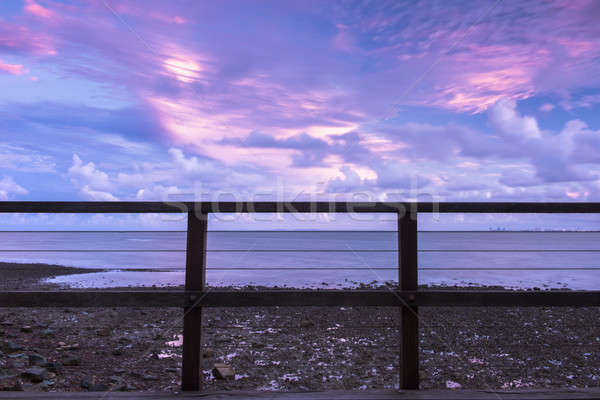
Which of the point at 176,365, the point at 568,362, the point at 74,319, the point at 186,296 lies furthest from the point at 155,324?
the point at 568,362

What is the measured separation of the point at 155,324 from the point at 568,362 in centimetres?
678

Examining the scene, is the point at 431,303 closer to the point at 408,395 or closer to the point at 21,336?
the point at 408,395

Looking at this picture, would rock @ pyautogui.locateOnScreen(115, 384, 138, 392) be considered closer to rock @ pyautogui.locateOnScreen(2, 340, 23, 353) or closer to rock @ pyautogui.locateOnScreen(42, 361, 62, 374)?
rock @ pyautogui.locateOnScreen(42, 361, 62, 374)

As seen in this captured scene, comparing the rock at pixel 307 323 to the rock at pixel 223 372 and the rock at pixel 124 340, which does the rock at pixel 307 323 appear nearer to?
the rock at pixel 223 372

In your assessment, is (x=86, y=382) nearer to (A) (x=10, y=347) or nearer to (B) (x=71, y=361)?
(B) (x=71, y=361)

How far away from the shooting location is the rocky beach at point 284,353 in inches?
170

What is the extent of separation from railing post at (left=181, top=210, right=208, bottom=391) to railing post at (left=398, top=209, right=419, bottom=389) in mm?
1342

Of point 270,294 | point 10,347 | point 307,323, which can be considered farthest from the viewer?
point 307,323

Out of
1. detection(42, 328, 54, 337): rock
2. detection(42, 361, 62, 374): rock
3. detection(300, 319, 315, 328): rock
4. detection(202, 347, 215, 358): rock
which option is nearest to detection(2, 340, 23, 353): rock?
detection(42, 328, 54, 337): rock

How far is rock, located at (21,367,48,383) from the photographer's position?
3864 mm

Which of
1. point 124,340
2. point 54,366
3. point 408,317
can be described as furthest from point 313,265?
point 408,317

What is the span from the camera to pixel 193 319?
2535 millimetres

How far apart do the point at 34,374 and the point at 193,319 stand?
8.48ft

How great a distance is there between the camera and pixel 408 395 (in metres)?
2.50
